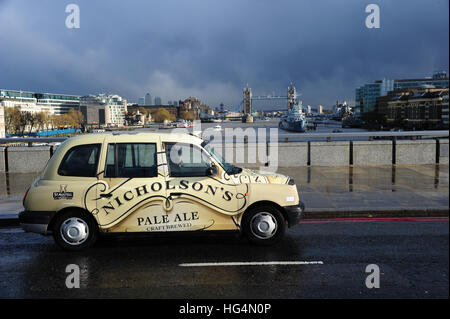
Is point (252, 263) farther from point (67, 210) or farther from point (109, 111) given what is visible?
point (109, 111)

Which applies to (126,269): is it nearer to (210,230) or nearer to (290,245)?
(210,230)

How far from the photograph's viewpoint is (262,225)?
252 inches

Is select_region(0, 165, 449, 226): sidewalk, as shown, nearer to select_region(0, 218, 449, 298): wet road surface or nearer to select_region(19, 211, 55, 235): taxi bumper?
select_region(0, 218, 449, 298): wet road surface

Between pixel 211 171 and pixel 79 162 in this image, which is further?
pixel 79 162

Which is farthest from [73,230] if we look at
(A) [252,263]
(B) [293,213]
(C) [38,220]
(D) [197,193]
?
(B) [293,213]

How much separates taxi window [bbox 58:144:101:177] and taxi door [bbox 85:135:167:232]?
149 millimetres

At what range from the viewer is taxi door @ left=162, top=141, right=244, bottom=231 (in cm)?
618

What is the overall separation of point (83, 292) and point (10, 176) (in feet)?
33.7

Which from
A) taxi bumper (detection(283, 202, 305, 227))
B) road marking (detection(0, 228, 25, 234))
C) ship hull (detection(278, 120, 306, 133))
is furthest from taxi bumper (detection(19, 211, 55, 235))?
ship hull (detection(278, 120, 306, 133))

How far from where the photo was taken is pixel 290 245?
21.4ft

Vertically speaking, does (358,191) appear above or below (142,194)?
below

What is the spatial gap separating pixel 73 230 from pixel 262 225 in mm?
2864

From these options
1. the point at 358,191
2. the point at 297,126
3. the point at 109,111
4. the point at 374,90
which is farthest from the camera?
the point at 374,90
